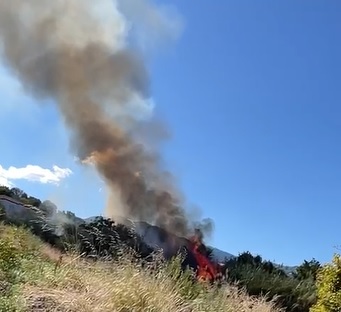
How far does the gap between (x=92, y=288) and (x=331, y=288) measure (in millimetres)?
3495

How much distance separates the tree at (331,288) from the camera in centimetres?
701

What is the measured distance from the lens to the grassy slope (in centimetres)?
484

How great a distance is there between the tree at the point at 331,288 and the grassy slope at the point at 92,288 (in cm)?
103

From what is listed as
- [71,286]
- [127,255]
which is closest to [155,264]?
[127,255]

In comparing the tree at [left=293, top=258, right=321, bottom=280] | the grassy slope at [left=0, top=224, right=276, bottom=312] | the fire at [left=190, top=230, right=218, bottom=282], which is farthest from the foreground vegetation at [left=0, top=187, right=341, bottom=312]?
the tree at [left=293, top=258, right=321, bottom=280]

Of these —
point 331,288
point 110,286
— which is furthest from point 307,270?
point 110,286

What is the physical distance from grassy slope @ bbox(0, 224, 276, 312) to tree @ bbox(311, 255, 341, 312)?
1.03m

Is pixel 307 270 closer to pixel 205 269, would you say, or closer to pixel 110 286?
pixel 205 269

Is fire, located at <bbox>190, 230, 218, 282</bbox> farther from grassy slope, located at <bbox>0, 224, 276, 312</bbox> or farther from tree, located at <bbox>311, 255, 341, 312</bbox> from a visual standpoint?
grassy slope, located at <bbox>0, 224, 276, 312</bbox>

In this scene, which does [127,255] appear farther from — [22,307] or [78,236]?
[78,236]

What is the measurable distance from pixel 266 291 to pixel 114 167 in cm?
2536

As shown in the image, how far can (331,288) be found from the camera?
7.23m

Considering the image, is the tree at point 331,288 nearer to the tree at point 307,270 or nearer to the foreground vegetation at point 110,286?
the foreground vegetation at point 110,286

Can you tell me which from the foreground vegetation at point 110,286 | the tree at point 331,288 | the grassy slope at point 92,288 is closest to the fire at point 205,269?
the foreground vegetation at point 110,286
